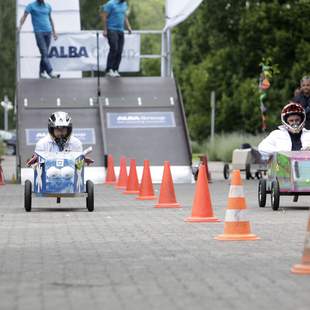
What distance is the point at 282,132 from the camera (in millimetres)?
19672

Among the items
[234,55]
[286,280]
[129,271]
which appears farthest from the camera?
[234,55]

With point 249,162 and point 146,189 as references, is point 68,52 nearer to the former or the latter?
point 249,162

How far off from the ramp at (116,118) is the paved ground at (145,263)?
37.7 ft

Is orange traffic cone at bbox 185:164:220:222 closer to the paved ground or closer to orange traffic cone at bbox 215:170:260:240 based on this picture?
the paved ground

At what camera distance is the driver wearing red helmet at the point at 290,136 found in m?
19.5

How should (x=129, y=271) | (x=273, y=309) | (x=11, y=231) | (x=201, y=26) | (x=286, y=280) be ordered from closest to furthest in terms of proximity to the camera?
(x=273, y=309) < (x=286, y=280) < (x=129, y=271) < (x=11, y=231) < (x=201, y=26)

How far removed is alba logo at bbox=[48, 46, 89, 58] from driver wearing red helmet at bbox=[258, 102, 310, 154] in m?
15.6

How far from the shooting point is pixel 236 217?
13.4 meters

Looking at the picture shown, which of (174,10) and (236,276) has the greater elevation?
(174,10)

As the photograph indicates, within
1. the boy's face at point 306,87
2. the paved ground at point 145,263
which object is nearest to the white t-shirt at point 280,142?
the paved ground at point 145,263

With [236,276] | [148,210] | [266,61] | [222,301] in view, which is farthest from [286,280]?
[266,61]

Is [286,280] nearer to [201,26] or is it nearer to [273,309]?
[273,309]

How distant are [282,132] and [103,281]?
395 inches

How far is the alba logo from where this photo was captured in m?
34.6
